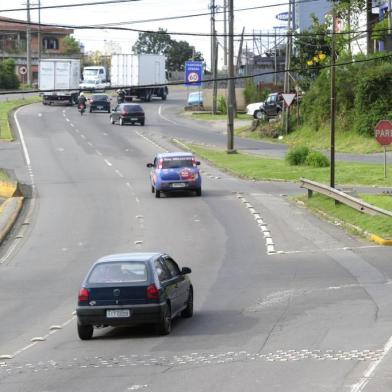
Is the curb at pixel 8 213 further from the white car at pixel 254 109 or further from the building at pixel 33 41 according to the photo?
the building at pixel 33 41

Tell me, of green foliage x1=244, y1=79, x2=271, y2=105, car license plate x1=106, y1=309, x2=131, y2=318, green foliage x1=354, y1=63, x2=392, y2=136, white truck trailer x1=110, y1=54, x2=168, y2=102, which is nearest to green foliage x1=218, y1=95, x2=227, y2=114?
green foliage x1=244, y1=79, x2=271, y2=105

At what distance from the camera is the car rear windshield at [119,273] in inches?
671

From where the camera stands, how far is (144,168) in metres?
51.7

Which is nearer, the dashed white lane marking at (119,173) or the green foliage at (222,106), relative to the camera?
the dashed white lane marking at (119,173)

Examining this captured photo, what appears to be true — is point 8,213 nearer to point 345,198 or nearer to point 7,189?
point 7,189

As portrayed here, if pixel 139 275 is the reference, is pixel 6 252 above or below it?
below

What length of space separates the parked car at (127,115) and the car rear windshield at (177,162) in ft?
118

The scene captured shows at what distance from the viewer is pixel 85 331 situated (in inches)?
674

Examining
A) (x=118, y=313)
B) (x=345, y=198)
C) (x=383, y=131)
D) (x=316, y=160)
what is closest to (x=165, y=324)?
(x=118, y=313)

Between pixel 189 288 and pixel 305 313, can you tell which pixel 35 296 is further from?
pixel 305 313

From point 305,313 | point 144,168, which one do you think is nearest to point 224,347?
point 305,313

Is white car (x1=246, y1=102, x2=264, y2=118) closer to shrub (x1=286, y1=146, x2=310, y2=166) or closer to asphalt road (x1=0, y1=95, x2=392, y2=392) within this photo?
shrub (x1=286, y1=146, x2=310, y2=166)

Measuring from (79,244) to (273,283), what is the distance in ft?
31.1

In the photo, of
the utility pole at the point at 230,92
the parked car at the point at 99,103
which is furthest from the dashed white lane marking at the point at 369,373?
the parked car at the point at 99,103
